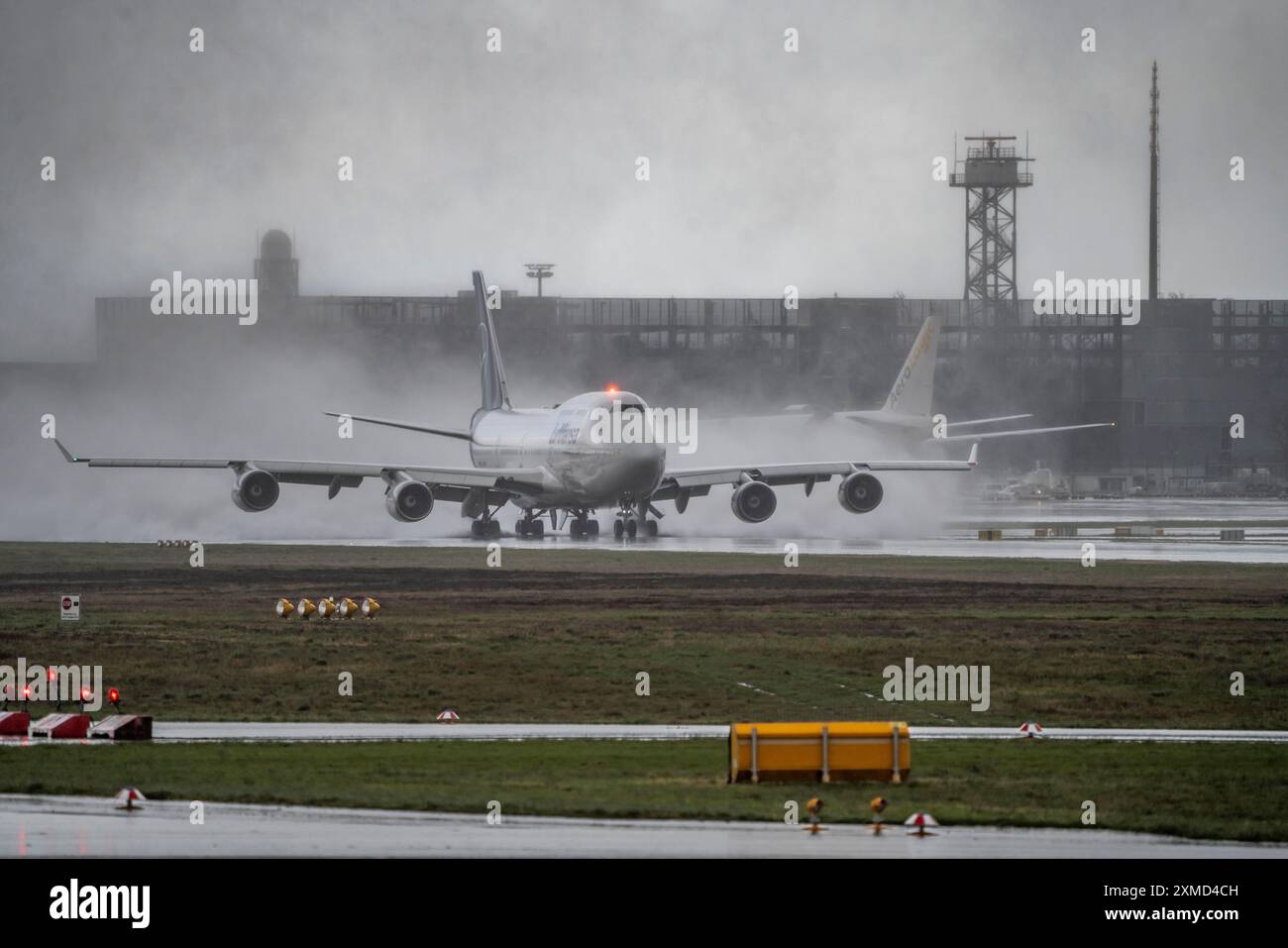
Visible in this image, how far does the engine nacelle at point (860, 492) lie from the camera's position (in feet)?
230

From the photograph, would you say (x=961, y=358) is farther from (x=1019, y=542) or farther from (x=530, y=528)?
(x=530, y=528)

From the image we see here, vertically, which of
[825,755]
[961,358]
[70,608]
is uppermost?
[961,358]

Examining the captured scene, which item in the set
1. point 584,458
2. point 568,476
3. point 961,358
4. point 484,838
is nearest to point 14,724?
point 484,838

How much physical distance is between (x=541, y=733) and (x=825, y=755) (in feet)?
18.6

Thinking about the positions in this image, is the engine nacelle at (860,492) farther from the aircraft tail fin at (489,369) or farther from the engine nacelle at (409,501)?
the aircraft tail fin at (489,369)

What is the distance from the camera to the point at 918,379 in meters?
94.6

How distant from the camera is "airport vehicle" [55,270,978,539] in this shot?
6762 centimetres

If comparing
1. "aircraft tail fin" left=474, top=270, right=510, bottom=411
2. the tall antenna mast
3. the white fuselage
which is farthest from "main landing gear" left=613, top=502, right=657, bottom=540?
the tall antenna mast

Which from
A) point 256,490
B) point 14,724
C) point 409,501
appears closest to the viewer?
point 14,724

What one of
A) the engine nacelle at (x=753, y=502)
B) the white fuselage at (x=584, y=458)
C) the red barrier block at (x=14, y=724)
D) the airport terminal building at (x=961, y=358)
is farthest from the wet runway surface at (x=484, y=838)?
the airport terminal building at (x=961, y=358)

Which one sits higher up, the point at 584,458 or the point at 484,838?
the point at 584,458
